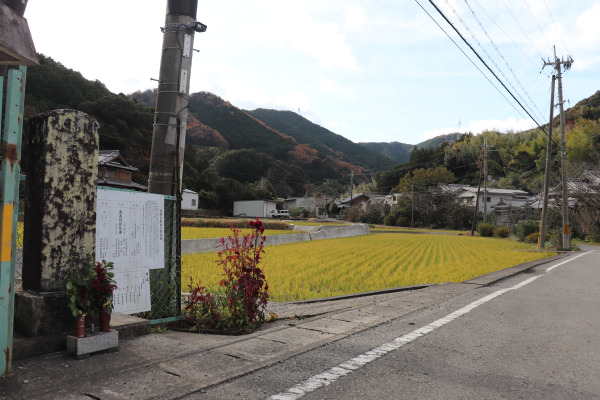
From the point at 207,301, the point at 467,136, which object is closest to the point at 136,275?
the point at 207,301

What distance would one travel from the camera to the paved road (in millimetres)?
2818

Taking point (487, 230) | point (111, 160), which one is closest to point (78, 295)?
point (111, 160)

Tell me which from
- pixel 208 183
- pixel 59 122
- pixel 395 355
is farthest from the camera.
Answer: pixel 208 183

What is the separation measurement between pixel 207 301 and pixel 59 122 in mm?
2393

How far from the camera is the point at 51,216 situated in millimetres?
3221

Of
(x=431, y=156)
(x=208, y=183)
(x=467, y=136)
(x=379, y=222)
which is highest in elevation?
(x=467, y=136)

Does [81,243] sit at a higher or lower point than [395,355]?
higher

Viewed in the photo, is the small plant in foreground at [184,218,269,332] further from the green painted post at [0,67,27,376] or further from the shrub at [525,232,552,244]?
the shrub at [525,232,552,244]

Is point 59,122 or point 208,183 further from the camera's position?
point 208,183

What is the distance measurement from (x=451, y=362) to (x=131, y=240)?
126 inches

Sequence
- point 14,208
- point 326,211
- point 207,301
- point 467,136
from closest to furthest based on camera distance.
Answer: point 14,208
point 207,301
point 326,211
point 467,136

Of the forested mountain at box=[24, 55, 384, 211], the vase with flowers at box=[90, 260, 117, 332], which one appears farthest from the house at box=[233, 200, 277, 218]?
the vase with flowers at box=[90, 260, 117, 332]

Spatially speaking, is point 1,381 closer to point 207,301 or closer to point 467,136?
point 207,301

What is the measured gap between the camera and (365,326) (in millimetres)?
4707
